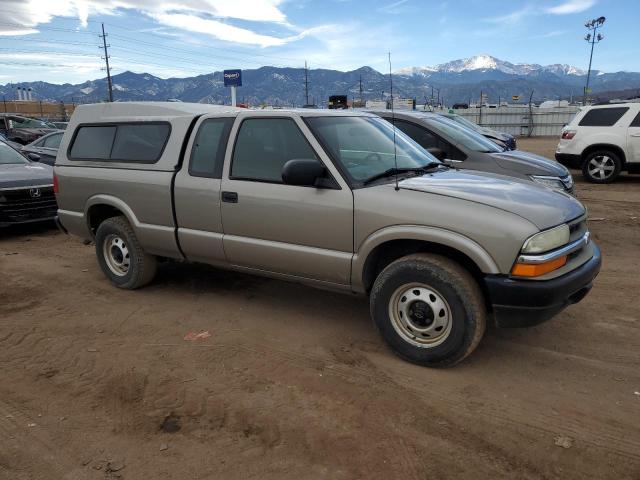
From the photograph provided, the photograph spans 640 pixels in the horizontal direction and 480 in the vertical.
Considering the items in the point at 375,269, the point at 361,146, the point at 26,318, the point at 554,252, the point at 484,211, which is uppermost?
the point at 361,146

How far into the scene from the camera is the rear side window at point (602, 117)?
11867 mm

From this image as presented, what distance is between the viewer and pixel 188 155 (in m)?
4.79

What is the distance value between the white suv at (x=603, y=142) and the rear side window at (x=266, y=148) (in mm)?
10199

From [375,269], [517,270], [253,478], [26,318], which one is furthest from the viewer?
[26,318]

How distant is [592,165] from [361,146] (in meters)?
10.1

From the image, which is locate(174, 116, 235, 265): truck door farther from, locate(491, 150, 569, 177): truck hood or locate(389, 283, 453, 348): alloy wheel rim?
locate(491, 150, 569, 177): truck hood

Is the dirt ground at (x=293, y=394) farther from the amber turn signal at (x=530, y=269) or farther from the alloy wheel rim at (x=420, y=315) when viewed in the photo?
the amber turn signal at (x=530, y=269)

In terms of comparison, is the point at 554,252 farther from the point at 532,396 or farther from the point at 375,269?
the point at 375,269

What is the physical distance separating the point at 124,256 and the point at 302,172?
106 inches

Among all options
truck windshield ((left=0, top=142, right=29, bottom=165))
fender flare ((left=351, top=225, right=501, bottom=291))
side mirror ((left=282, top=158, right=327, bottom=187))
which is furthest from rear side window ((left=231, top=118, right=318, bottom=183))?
truck windshield ((left=0, top=142, right=29, bottom=165))

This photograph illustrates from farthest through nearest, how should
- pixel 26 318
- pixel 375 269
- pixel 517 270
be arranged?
pixel 26 318 < pixel 375 269 < pixel 517 270

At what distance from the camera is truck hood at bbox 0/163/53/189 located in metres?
7.99

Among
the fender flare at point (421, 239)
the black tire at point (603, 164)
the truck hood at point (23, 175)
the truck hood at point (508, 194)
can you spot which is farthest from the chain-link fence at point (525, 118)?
the fender flare at point (421, 239)

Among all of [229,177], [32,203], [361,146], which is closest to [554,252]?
[361,146]
